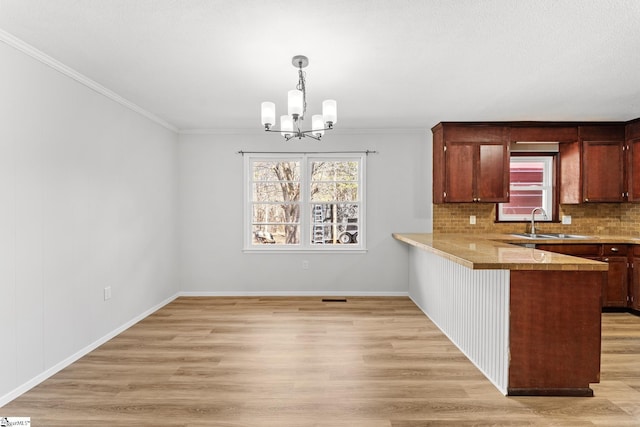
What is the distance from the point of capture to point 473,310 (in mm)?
2969

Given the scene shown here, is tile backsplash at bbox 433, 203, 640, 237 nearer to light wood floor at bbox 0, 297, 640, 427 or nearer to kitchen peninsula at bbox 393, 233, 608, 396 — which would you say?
light wood floor at bbox 0, 297, 640, 427

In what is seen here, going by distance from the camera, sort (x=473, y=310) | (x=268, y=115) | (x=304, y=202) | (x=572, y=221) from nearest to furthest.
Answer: (x=268, y=115), (x=473, y=310), (x=572, y=221), (x=304, y=202)

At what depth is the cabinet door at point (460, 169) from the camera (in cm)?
477

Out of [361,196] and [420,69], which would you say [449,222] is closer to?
[361,196]

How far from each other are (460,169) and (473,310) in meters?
2.35

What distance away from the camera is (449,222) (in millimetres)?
5180

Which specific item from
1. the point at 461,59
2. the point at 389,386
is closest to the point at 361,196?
the point at 461,59

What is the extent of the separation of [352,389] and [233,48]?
2.56 m

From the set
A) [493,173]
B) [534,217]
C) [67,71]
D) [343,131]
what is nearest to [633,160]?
[534,217]

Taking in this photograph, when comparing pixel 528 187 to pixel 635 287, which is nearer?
pixel 635 287

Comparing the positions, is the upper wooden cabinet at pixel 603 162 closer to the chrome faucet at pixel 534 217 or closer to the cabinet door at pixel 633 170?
the cabinet door at pixel 633 170

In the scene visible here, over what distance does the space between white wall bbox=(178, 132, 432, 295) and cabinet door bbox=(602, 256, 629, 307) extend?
218 cm

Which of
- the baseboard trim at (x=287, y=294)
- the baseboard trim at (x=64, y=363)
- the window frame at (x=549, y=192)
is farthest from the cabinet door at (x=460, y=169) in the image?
the baseboard trim at (x=64, y=363)

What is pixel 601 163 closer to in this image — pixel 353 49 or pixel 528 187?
pixel 528 187
